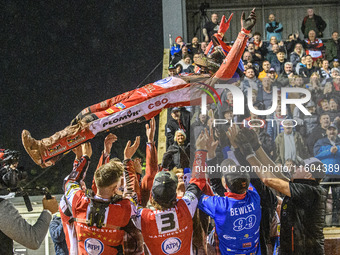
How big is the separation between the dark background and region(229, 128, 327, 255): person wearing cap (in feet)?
15.9

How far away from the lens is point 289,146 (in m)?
5.30

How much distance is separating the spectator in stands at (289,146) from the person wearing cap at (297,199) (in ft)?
4.73

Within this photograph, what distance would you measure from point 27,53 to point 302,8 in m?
9.45

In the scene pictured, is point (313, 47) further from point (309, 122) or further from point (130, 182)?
point (130, 182)

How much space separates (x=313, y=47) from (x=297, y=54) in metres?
0.82

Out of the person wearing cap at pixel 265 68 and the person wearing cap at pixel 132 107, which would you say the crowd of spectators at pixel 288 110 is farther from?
the person wearing cap at pixel 132 107

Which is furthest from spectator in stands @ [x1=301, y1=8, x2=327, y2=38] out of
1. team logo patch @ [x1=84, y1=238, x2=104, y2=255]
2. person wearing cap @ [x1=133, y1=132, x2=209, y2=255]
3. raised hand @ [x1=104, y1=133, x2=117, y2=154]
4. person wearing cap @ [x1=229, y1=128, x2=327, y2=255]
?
team logo patch @ [x1=84, y1=238, x2=104, y2=255]

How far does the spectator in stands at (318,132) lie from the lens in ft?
18.1

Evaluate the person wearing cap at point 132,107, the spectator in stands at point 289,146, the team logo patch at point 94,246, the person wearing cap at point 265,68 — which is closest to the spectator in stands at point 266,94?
the spectator in stands at point 289,146

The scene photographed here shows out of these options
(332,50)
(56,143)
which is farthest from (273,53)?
(56,143)

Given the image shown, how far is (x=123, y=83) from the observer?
28.6ft

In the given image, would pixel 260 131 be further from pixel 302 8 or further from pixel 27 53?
pixel 302 8

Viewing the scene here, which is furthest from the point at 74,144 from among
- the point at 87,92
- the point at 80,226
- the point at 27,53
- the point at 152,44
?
the point at 152,44

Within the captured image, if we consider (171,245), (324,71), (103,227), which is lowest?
(171,245)
